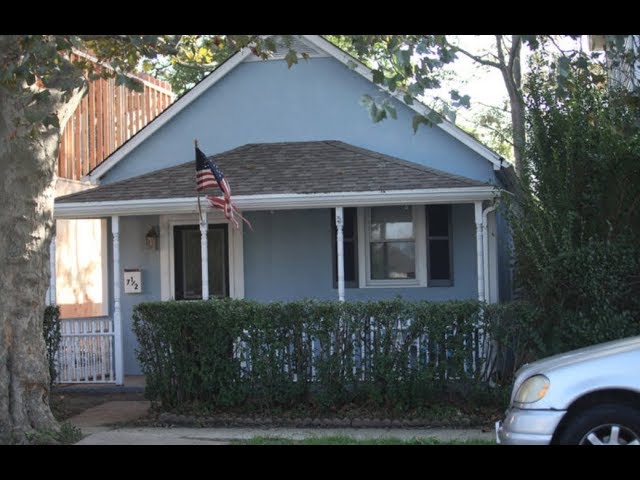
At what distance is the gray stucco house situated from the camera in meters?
12.3

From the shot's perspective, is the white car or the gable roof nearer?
the white car

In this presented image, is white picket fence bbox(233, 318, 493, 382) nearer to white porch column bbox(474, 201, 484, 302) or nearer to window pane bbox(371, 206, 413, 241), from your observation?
white porch column bbox(474, 201, 484, 302)

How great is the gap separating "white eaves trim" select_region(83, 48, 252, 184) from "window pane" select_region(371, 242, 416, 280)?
378cm

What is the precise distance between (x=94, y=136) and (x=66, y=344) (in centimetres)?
806

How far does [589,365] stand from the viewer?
20.0 feet

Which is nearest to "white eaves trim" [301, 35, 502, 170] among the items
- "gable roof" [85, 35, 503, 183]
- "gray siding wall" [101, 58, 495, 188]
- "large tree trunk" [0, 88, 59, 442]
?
"gable roof" [85, 35, 503, 183]

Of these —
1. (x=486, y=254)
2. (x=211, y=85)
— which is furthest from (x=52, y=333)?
(x=486, y=254)

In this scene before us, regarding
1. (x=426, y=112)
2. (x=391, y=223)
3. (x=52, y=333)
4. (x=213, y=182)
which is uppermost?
(x=426, y=112)

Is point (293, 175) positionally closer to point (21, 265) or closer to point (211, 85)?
point (211, 85)

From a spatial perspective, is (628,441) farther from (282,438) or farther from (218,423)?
(218,423)

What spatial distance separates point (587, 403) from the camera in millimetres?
6078

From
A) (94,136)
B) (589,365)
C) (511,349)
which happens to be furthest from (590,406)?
(94,136)

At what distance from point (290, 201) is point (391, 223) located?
1.90m

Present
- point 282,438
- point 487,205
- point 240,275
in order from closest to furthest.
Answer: point 282,438 < point 487,205 < point 240,275
